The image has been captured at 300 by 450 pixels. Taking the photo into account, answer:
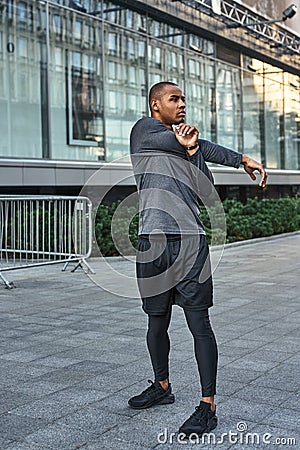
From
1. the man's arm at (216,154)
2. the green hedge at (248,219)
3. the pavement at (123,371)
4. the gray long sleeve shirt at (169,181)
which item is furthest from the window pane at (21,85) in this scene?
the man's arm at (216,154)

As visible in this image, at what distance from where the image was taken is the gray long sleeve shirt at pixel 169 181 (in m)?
4.14

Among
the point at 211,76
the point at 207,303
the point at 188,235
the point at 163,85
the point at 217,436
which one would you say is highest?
the point at 211,76

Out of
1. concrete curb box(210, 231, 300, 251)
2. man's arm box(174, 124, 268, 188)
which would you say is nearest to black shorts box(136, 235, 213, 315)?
man's arm box(174, 124, 268, 188)

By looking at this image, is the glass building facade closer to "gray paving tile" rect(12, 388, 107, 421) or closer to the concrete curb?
the concrete curb

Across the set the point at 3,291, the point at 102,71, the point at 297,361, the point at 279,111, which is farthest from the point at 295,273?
the point at 279,111

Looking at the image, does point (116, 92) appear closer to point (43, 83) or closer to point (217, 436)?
point (43, 83)

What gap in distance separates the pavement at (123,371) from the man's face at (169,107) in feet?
5.75

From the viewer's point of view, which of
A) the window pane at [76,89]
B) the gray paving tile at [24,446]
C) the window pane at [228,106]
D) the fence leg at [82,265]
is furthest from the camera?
the window pane at [228,106]

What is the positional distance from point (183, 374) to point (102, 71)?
1222cm

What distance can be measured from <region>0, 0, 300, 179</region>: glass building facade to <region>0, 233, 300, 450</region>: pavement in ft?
18.4

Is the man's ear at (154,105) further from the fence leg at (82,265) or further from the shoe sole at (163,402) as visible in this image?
the fence leg at (82,265)

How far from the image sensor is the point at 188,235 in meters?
4.18

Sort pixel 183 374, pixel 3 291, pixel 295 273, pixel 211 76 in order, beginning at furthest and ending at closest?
pixel 211 76
pixel 295 273
pixel 3 291
pixel 183 374

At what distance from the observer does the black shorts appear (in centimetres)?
411
